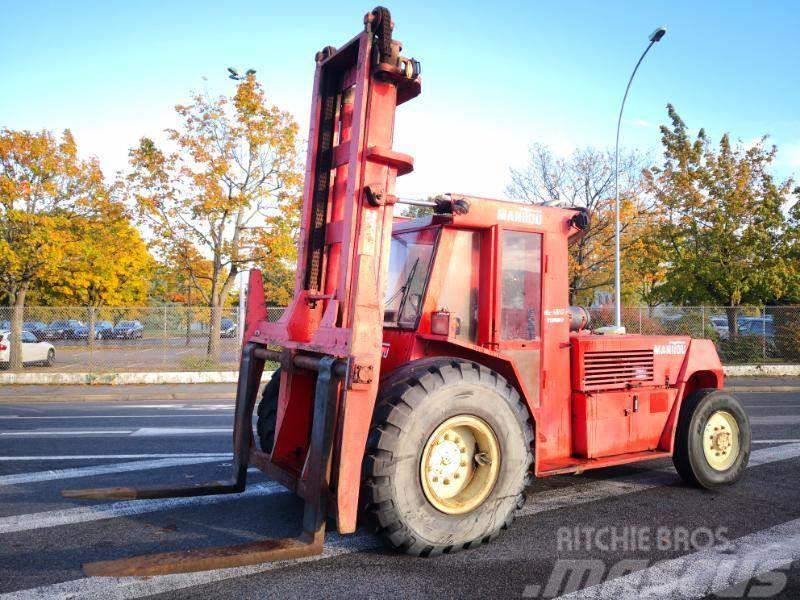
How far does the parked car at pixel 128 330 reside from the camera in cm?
1862

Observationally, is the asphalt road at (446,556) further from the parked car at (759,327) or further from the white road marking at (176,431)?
the parked car at (759,327)

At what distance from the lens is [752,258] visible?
23062mm

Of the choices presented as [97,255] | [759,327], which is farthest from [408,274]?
[759,327]

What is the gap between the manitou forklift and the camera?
3707 millimetres

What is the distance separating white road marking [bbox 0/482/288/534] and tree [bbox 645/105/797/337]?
2087cm

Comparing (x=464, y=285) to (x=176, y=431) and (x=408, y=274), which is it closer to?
(x=408, y=274)

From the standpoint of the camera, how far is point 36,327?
19.2 m

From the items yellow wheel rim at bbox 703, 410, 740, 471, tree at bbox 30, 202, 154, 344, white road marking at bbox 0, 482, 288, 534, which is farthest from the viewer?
tree at bbox 30, 202, 154, 344

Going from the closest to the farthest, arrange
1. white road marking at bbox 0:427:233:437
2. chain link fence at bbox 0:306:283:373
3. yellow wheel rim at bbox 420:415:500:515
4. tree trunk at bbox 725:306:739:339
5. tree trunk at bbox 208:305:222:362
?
yellow wheel rim at bbox 420:415:500:515, white road marking at bbox 0:427:233:437, chain link fence at bbox 0:306:283:373, tree trunk at bbox 208:305:222:362, tree trunk at bbox 725:306:739:339

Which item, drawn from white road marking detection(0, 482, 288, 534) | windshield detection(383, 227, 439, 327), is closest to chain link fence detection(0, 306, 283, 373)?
white road marking detection(0, 482, 288, 534)

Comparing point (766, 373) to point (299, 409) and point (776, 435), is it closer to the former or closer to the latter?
point (776, 435)

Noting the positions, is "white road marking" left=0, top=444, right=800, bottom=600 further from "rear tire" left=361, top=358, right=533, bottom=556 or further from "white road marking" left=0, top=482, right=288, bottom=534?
"rear tire" left=361, top=358, right=533, bottom=556

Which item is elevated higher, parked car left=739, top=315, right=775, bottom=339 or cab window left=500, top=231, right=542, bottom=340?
parked car left=739, top=315, right=775, bottom=339

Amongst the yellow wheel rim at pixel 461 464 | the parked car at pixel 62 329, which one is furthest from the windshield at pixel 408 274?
the parked car at pixel 62 329
